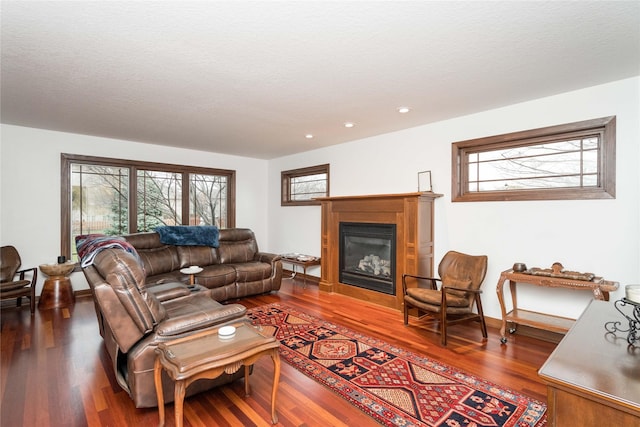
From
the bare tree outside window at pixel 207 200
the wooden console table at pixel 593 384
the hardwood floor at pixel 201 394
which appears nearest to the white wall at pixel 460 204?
the bare tree outside window at pixel 207 200

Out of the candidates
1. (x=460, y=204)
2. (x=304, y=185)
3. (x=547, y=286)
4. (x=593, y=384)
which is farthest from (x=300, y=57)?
(x=304, y=185)

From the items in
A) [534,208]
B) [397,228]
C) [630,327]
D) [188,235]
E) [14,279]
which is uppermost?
[534,208]

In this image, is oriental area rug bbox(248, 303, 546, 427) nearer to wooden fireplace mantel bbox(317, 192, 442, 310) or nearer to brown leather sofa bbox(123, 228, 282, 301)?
wooden fireplace mantel bbox(317, 192, 442, 310)

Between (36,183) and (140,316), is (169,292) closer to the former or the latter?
(140,316)

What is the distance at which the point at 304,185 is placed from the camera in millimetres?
6297

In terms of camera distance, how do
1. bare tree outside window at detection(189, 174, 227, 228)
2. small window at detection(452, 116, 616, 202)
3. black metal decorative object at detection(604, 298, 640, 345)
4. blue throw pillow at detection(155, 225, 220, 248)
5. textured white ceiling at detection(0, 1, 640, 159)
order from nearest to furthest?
black metal decorative object at detection(604, 298, 640, 345), textured white ceiling at detection(0, 1, 640, 159), small window at detection(452, 116, 616, 202), blue throw pillow at detection(155, 225, 220, 248), bare tree outside window at detection(189, 174, 227, 228)

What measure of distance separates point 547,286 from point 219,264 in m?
4.37

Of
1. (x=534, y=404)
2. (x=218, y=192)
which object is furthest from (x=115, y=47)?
(x=218, y=192)

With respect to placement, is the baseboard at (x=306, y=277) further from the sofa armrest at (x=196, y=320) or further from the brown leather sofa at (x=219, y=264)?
the sofa armrest at (x=196, y=320)

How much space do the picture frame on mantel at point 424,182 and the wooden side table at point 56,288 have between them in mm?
5181

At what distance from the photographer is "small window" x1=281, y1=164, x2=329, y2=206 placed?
231 inches

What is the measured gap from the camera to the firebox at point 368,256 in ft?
14.2

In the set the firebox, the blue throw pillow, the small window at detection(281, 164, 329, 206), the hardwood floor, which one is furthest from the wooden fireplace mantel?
the blue throw pillow

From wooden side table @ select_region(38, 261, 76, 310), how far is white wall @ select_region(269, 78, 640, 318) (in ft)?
15.0
